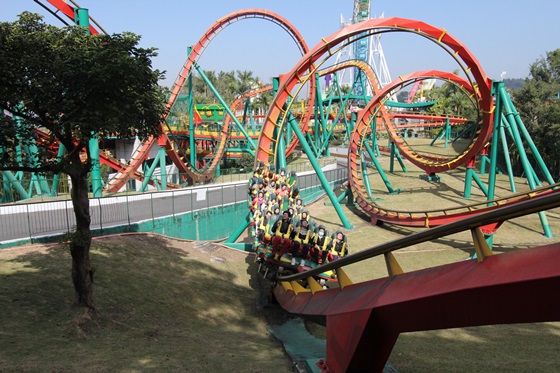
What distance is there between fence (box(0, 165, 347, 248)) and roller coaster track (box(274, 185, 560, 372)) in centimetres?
985

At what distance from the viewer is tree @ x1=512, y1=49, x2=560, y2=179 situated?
32.2 m

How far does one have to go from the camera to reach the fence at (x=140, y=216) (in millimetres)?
13984

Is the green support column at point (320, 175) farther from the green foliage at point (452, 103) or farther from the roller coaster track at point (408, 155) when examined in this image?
the green foliage at point (452, 103)

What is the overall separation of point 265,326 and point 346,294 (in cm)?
490

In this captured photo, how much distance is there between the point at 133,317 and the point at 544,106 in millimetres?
33830

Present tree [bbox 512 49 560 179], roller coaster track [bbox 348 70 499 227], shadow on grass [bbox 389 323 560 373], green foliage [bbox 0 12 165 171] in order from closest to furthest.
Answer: shadow on grass [bbox 389 323 560 373], green foliage [bbox 0 12 165 171], roller coaster track [bbox 348 70 499 227], tree [bbox 512 49 560 179]

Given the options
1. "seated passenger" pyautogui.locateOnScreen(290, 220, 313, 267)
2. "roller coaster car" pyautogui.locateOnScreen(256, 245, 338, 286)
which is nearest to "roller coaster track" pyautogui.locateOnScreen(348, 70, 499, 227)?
"roller coaster car" pyautogui.locateOnScreen(256, 245, 338, 286)

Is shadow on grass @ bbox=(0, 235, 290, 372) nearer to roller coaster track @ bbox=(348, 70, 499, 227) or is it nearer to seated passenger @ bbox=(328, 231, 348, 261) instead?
seated passenger @ bbox=(328, 231, 348, 261)

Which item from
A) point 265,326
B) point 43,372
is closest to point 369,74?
point 265,326

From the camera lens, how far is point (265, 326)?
10.2 m

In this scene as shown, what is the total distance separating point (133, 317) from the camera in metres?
8.95

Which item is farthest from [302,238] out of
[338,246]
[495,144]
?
[495,144]

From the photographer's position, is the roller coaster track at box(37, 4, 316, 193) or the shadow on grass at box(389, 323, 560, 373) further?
the roller coaster track at box(37, 4, 316, 193)

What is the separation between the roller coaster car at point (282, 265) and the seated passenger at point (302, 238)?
0.49 ft
